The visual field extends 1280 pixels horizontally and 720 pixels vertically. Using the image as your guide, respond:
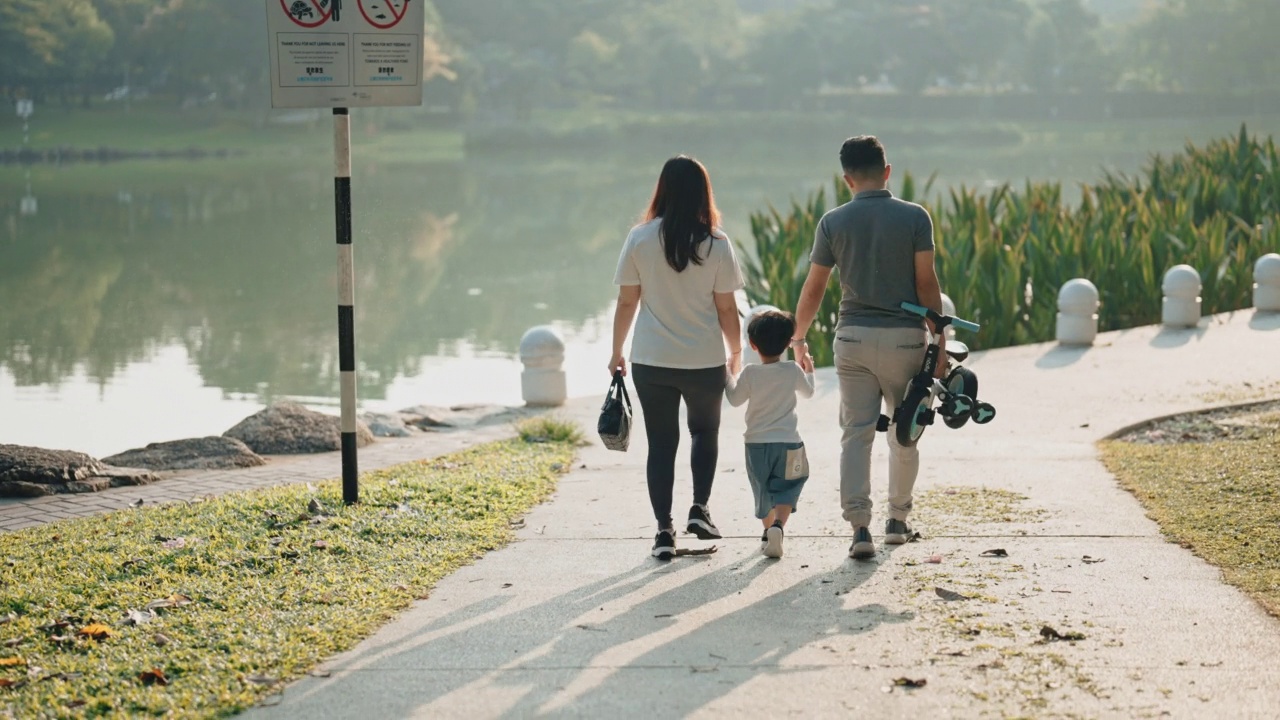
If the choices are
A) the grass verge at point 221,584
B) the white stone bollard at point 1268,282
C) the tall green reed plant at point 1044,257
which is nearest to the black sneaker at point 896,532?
the grass verge at point 221,584

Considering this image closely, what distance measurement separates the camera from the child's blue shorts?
18.6 feet

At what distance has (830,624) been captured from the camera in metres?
4.77

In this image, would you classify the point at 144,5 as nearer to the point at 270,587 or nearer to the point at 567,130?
the point at 567,130

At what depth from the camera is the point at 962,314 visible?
45.4 ft

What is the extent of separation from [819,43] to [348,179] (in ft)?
324

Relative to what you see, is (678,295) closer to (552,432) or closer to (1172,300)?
(552,432)

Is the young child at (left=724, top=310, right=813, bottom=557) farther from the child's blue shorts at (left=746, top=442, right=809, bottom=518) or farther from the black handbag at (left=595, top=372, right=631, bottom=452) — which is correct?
the black handbag at (left=595, top=372, right=631, bottom=452)

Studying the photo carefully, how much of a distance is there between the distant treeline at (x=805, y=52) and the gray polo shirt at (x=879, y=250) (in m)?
69.7

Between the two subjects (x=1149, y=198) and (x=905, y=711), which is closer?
(x=905, y=711)

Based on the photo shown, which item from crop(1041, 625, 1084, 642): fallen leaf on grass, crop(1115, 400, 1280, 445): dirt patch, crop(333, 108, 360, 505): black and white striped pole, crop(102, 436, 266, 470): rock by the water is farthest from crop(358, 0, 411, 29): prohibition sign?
crop(1115, 400, 1280, 445): dirt patch

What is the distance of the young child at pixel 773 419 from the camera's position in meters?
5.66

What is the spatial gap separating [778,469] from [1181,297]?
9010mm

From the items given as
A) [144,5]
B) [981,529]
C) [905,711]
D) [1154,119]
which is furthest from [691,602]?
[1154,119]

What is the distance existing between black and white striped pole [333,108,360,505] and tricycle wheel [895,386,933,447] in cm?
250
